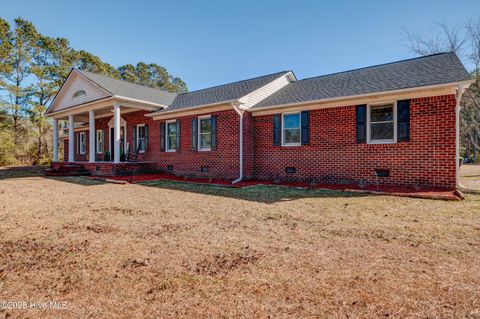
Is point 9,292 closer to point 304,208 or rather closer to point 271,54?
point 304,208

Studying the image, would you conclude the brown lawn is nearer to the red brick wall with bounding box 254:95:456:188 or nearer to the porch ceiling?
the red brick wall with bounding box 254:95:456:188

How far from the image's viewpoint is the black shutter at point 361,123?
27.8ft

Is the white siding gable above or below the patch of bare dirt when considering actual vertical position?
above

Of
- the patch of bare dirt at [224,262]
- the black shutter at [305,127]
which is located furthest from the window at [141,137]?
the patch of bare dirt at [224,262]

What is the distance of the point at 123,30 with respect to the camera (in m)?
15.3

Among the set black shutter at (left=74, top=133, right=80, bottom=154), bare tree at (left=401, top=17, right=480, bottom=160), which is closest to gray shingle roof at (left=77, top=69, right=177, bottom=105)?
black shutter at (left=74, top=133, right=80, bottom=154)

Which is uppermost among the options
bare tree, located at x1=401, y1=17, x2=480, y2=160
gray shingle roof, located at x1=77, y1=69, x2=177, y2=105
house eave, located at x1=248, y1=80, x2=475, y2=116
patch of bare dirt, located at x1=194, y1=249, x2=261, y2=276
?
bare tree, located at x1=401, y1=17, x2=480, y2=160

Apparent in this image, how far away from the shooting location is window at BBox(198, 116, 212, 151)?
38.1ft

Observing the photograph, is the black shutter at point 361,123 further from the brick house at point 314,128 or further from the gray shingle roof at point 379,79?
the gray shingle roof at point 379,79

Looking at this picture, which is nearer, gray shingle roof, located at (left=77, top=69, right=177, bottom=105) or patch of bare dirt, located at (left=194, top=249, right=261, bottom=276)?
patch of bare dirt, located at (left=194, top=249, right=261, bottom=276)

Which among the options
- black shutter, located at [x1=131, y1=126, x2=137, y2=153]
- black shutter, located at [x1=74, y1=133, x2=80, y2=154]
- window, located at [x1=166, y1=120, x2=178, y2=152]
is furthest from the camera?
black shutter, located at [x1=74, y1=133, x2=80, y2=154]

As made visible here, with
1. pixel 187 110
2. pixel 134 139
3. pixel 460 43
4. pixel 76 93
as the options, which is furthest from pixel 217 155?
pixel 460 43

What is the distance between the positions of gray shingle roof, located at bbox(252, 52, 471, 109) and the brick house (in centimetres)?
4

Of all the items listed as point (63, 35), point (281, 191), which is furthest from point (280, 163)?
point (63, 35)
